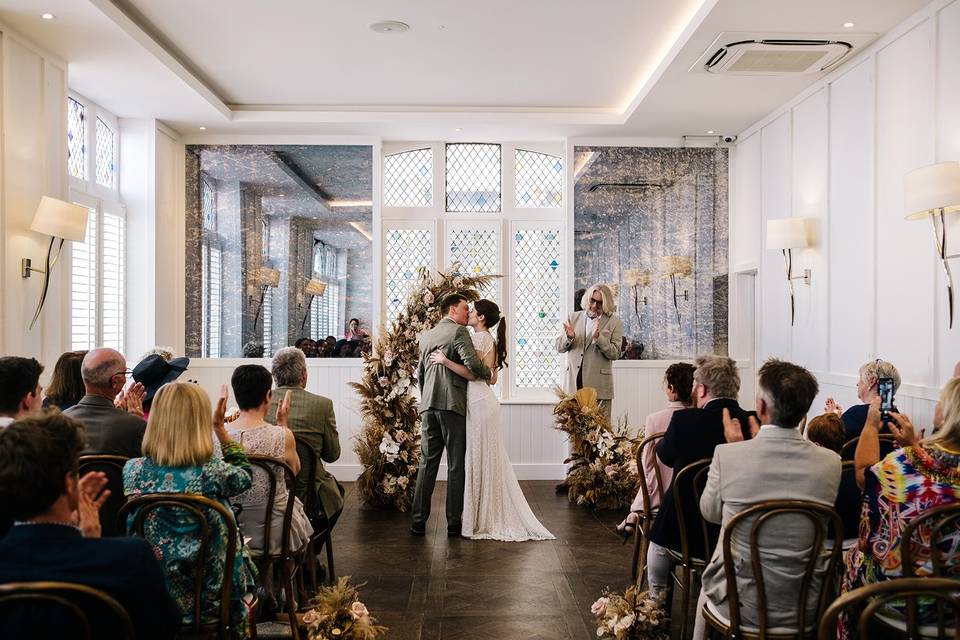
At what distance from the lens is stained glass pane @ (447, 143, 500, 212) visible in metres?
7.75

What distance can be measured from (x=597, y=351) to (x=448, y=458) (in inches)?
81.9

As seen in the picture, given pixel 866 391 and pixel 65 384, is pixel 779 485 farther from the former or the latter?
pixel 65 384

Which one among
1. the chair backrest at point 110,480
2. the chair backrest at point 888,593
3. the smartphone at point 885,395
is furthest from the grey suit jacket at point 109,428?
the smartphone at point 885,395

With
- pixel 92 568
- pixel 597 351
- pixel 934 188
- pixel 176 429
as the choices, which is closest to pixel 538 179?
pixel 597 351

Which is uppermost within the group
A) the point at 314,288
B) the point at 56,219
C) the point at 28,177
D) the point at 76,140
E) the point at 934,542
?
the point at 76,140

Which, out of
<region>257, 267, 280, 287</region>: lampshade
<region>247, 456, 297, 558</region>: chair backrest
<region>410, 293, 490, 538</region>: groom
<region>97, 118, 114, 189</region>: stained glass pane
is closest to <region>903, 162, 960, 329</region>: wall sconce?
<region>410, 293, 490, 538</region>: groom

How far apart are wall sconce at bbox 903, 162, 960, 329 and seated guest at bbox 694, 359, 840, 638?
2.17 metres

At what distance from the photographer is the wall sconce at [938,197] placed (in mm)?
3990

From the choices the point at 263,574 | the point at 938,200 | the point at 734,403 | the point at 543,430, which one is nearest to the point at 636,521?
the point at 734,403

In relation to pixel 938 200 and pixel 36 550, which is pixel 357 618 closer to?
pixel 36 550

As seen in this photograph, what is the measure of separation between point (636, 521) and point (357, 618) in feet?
4.95

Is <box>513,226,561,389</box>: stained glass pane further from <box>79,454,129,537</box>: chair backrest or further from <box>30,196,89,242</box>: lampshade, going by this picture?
<box>79,454,129,537</box>: chair backrest

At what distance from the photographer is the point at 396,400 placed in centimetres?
613

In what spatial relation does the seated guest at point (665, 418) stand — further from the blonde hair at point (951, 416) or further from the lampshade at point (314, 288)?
the lampshade at point (314, 288)
